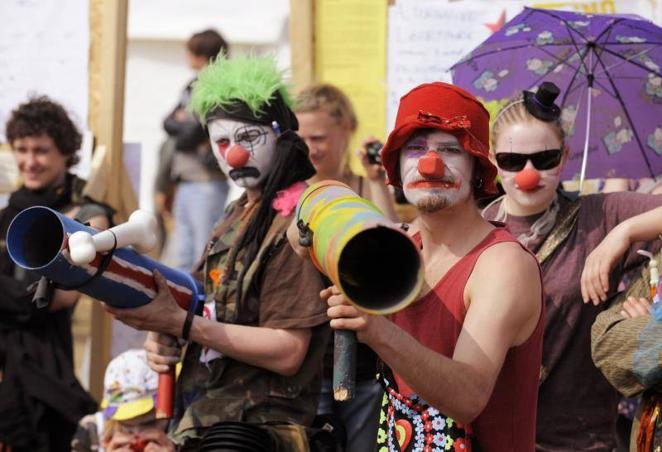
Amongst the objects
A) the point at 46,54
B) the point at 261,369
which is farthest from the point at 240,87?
the point at 46,54

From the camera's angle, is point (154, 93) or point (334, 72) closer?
point (334, 72)

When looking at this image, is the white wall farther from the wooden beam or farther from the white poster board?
the wooden beam

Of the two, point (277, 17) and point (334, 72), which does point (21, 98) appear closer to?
point (334, 72)

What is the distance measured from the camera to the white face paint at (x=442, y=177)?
325cm

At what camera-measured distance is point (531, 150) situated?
13.7 ft

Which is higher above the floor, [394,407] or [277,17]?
[277,17]

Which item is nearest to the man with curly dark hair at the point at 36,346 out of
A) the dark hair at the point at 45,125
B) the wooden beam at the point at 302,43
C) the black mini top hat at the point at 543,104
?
the dark hair at the point at 45,125

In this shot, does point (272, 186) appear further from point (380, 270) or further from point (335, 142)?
point (380, 270)

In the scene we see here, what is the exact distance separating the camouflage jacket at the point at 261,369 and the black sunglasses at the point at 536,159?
31.8 inches

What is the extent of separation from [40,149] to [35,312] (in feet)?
2.77

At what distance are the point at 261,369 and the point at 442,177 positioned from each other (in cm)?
109

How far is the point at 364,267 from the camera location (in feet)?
9.09

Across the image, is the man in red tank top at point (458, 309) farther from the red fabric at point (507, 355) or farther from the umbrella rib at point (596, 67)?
the umbrella rib at point (596, 67)

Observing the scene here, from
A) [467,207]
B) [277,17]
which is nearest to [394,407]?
[467,207]
